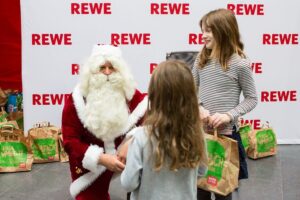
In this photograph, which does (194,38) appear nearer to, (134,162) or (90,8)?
(90,8)

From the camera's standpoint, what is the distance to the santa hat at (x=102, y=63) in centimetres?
278

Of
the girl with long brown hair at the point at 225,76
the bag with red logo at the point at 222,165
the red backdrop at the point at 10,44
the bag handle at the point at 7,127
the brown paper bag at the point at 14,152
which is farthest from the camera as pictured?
the red backdrop at the point at 10,44

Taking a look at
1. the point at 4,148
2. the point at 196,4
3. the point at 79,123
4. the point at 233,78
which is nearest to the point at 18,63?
the point at 4,148

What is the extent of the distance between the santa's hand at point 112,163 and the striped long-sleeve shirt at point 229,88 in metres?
0.56

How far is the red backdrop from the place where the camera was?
5.41 m

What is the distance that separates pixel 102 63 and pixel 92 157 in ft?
1.81

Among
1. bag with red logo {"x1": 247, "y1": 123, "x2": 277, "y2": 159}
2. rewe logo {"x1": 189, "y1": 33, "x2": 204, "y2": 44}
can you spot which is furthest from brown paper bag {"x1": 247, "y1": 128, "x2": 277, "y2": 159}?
rewe logo {"x1": 189, "y1": 33, "x2": 204, "y2": 44}

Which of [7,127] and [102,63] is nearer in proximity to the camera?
[102,63]

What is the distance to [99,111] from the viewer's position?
109 inches

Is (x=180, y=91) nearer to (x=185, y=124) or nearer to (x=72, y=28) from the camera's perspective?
(x=185, y=124)

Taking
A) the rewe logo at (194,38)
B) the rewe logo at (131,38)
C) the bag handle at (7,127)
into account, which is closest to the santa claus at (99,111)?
the bag handle at (7,127)

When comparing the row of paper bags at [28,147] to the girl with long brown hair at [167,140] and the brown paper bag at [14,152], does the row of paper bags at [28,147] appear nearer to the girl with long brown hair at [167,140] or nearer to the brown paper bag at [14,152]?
the brown paper bag at [14,152]

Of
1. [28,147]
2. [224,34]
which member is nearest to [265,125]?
[28,147]

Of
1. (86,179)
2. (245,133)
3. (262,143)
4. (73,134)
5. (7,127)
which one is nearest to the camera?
(73,134)
